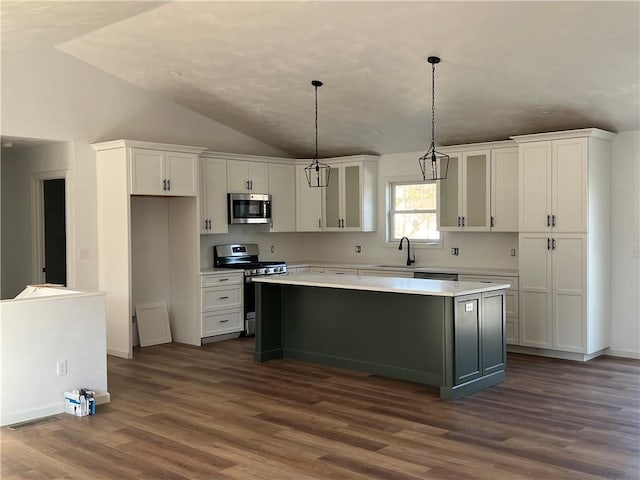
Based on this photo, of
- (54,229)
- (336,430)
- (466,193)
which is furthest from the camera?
(54,229)

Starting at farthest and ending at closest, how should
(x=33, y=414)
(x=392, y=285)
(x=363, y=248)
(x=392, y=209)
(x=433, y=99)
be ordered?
(x=363, y=248) < (x=392, y=209) < (x=433, y=99) < (x=392, y=285) < (x=33, y=414)

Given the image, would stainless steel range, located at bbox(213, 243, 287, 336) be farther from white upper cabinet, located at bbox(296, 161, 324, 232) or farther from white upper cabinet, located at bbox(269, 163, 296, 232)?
white upper cabinet, located at bbox(296, 161, 324, 232)

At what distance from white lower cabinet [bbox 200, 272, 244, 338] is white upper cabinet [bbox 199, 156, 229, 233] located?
61 centimetres

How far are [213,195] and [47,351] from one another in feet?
11.5

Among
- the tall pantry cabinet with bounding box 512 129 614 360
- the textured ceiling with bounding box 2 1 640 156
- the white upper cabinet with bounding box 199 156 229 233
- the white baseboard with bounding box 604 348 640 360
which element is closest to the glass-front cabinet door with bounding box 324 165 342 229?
the textured ceiling with bounding box 2 1 640 156

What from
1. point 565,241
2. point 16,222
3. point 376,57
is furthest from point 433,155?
point 16,222

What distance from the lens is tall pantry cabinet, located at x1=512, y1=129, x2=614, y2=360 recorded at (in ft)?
21.7

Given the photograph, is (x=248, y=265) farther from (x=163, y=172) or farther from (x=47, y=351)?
(x=47, y=351)

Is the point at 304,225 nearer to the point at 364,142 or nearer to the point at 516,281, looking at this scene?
the point at 364,142

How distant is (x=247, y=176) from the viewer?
8.59 metres

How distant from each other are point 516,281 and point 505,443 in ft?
10.1

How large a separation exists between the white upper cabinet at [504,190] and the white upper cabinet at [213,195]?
326 cm

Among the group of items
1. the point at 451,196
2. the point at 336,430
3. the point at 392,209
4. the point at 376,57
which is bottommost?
the point at 336,430

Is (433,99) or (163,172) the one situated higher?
(433,99)
